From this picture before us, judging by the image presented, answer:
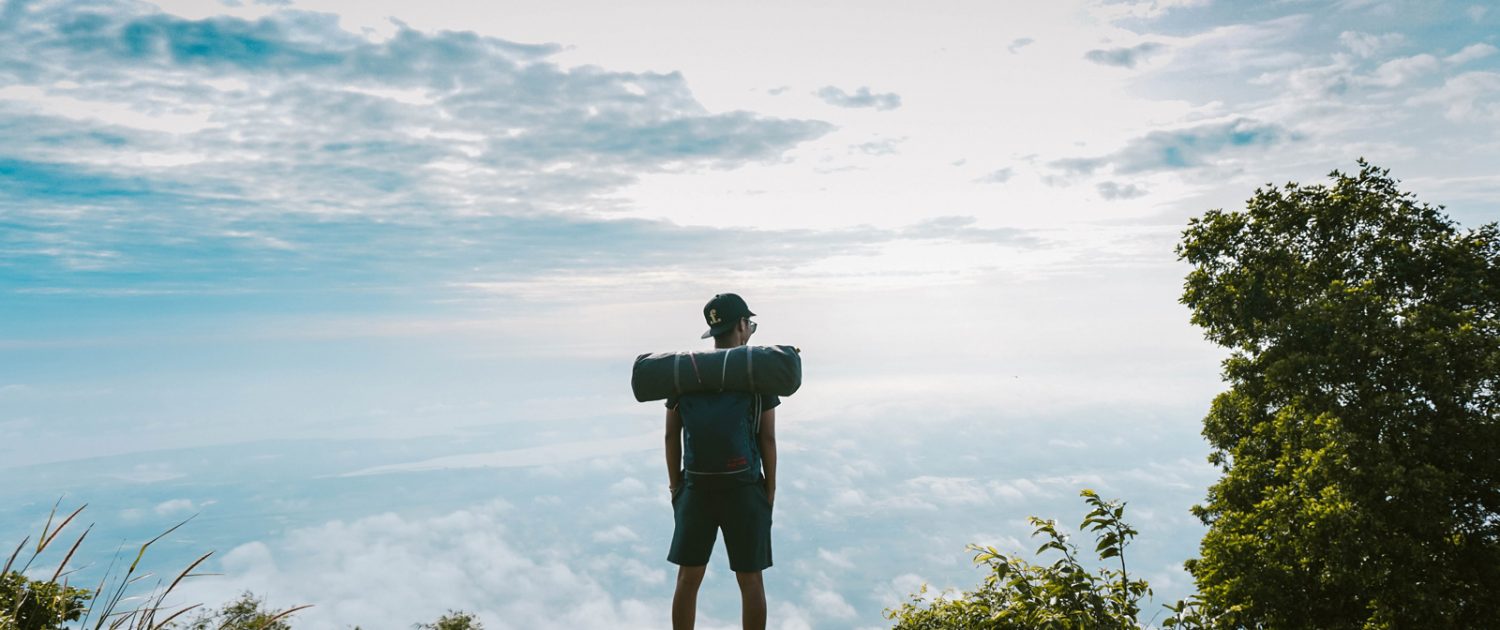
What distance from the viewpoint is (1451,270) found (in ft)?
53.3

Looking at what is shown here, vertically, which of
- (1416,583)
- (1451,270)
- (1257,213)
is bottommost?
(1416,583)

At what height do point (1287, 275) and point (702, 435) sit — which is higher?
point (1287, 275)

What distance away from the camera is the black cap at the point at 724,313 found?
6.46 metres

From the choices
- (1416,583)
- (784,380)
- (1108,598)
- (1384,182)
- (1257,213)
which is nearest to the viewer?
(1108,598)

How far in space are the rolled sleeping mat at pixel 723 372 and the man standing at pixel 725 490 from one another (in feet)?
0.42

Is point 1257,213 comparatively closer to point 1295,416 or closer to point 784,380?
point 1295,416

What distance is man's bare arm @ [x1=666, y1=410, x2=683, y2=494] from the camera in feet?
20.6

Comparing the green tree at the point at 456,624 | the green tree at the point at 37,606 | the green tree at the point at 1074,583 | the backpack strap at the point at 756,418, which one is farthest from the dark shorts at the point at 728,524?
the green tree at the point at 456,624

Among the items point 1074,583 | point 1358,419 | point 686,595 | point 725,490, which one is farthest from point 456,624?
point 1358,419

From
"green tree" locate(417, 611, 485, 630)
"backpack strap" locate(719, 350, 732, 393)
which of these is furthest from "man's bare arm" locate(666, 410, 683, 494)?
"green tree" locate(417, 611, 485, 630)

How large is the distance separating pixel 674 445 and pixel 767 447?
2.55ft

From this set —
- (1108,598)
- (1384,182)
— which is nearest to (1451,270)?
(1384,182)

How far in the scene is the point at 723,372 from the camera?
233 inches

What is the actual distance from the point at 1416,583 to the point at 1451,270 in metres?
6.61
